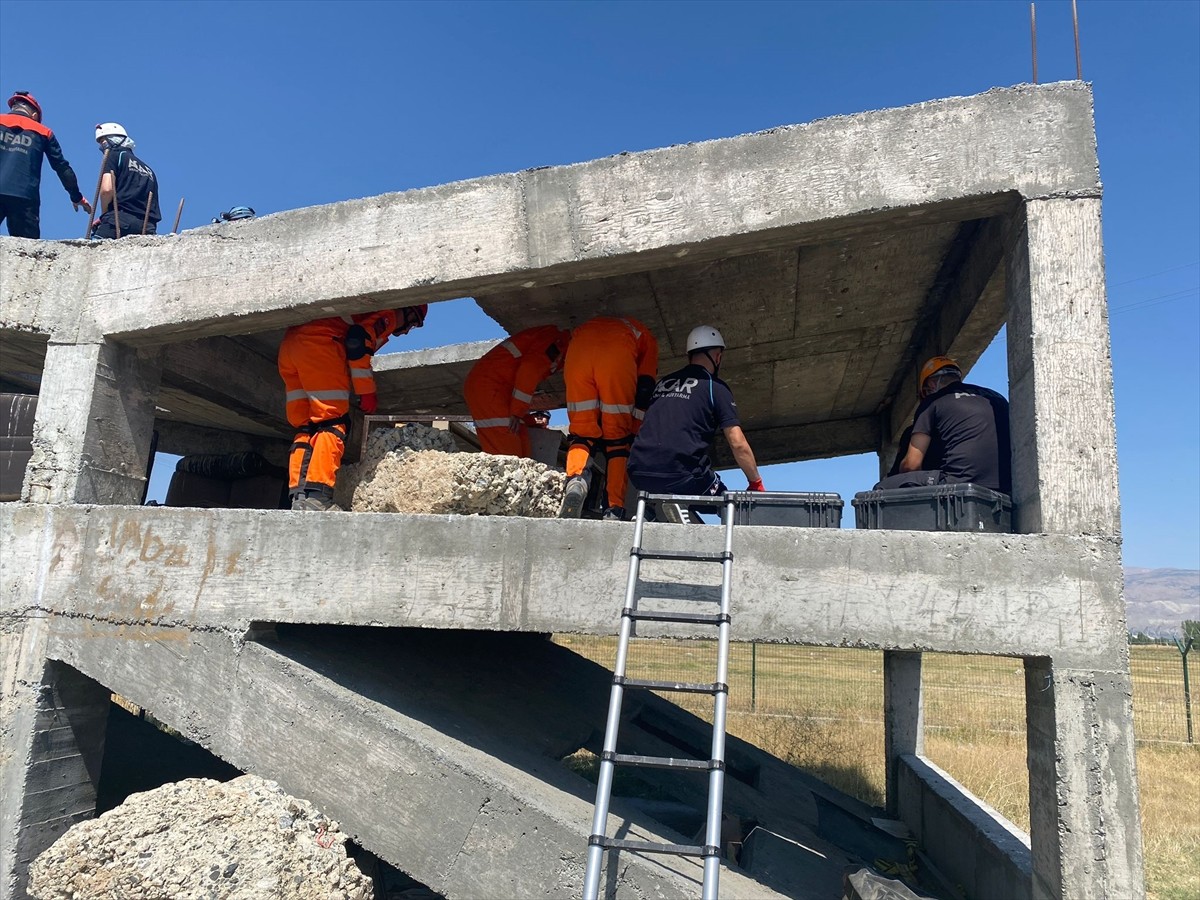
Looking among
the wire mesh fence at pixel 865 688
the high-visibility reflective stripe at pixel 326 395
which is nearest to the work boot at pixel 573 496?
the high-visibility reflective stripe at pixel 326 395

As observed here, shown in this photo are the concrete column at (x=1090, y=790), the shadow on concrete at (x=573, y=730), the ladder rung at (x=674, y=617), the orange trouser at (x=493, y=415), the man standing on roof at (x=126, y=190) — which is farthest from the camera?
the man standing on roof at (x=126, y=190)

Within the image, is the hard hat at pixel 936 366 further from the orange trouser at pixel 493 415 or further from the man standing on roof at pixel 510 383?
the orange trouser at pixel 493 415

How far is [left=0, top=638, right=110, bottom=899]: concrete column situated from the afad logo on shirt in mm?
3744

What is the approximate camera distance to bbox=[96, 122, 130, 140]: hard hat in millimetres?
6352

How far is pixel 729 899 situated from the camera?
11.2 feet

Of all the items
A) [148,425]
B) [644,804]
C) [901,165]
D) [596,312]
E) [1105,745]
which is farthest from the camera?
[596,312]

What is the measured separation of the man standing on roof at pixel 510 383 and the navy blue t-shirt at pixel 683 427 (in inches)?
50.9

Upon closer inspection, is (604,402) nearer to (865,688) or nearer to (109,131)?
(109,131)

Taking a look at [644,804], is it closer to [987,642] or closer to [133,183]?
[987,642]

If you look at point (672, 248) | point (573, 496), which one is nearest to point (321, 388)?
point (573, 496)

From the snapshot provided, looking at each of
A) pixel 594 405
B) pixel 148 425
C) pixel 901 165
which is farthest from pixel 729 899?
pixel 148 425

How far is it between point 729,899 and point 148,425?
4.57 metres

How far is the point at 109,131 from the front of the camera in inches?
251

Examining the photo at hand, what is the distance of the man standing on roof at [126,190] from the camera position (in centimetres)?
609
